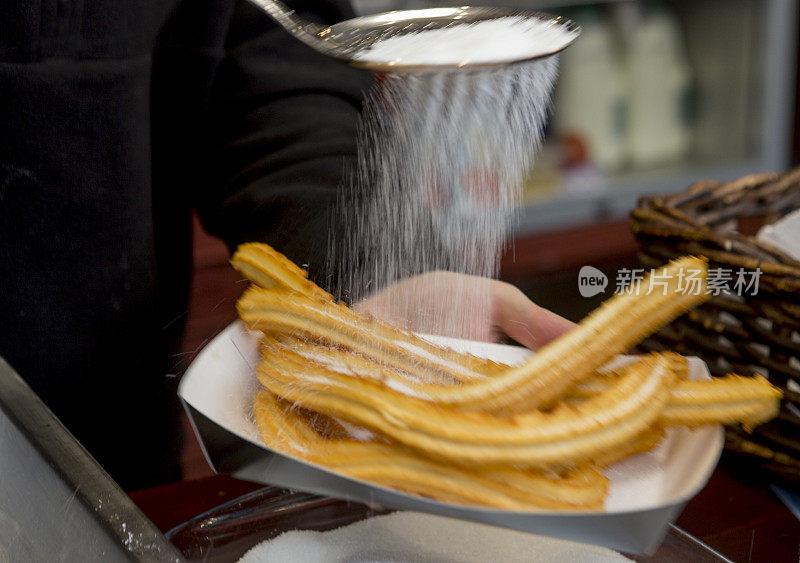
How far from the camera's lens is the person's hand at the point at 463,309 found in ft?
1.08

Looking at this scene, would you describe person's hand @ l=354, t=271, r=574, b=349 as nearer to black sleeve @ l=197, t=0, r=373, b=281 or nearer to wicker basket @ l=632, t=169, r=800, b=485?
wicker basket @ l=632, t=169, r=800, b=485

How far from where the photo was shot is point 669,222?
Answer: 1.51 feet

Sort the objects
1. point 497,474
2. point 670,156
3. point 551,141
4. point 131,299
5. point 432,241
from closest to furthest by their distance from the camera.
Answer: point 497,474 → point 432,241 → point 131,299 → point 551,141 → point 670,156

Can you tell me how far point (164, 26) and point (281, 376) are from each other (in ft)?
1.41

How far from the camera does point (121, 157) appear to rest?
0.60 meters

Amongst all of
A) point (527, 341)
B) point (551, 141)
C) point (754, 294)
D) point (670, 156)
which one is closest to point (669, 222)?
point (754, 294)

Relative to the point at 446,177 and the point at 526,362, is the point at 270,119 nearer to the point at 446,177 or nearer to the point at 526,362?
the point at 446,177

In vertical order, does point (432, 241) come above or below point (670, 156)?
above

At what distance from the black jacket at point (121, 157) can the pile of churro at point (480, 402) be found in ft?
0.51

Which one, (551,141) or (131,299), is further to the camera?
(551,141)

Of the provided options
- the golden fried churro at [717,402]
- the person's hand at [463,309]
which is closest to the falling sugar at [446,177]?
the person's hand at [463,309]

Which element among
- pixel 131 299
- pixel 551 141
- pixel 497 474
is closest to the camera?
pixel 497 474

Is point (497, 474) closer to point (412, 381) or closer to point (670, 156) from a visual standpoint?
point (412, 381)

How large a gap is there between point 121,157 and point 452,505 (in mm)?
450
